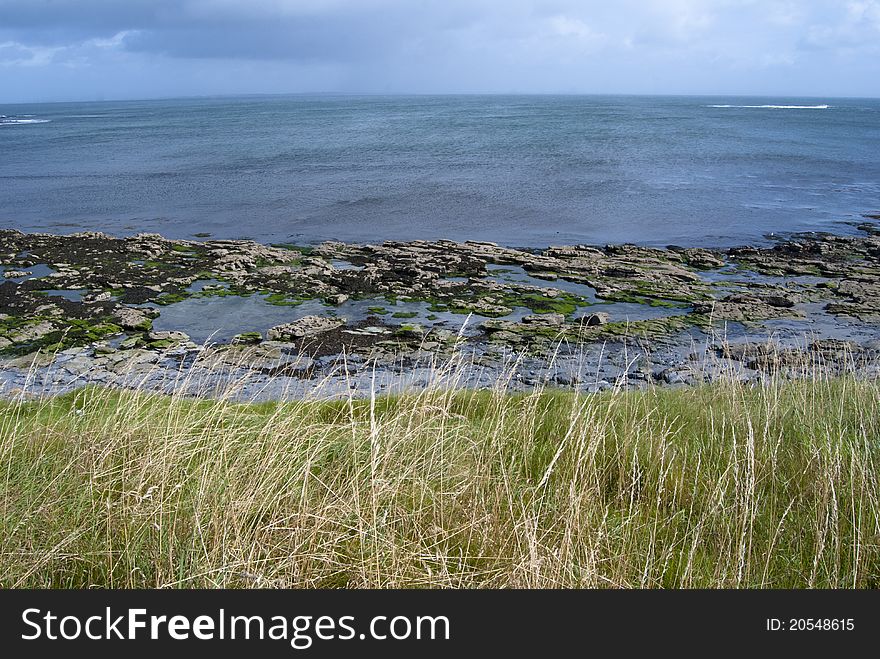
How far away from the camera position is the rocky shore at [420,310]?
13.2m

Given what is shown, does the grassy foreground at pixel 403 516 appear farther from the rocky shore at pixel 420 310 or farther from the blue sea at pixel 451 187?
the blue sea at pixel 451 187

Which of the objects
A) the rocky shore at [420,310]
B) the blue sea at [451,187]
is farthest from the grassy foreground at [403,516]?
the blue sea at [451,187]

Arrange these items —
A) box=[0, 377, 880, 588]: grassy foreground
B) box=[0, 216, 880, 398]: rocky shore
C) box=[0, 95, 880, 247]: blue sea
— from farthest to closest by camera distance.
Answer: box=[0, 95, 880, 247]: blue sea, box=[0, 216, 880, 398]: rocky shore, box=[0, 377, 880, 588]: grassy foreground

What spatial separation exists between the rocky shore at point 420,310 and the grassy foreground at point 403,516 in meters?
5.08

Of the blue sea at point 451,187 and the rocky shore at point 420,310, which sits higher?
the blue sea at point 451,187

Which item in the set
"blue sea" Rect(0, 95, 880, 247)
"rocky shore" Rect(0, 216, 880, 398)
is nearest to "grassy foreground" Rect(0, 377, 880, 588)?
"rocky shore" Rect(0, 216, 880, 398)

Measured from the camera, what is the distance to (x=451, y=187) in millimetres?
42281

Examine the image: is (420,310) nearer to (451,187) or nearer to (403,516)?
(403,516)

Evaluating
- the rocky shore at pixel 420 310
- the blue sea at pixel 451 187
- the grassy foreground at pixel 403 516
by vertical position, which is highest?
the blue sea at pixel 451 187

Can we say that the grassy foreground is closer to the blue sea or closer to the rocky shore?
the rocky shore

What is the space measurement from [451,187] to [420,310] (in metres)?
26.4

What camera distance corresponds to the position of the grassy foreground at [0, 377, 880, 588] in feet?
12.7

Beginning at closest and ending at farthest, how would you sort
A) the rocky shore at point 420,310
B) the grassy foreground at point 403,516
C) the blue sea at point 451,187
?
the grassy foreground at point 403,516
the rocky shore at point 420,310
the blue sea at point 451,187

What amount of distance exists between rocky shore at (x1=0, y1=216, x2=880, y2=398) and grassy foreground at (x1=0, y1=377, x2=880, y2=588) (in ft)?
16.7
